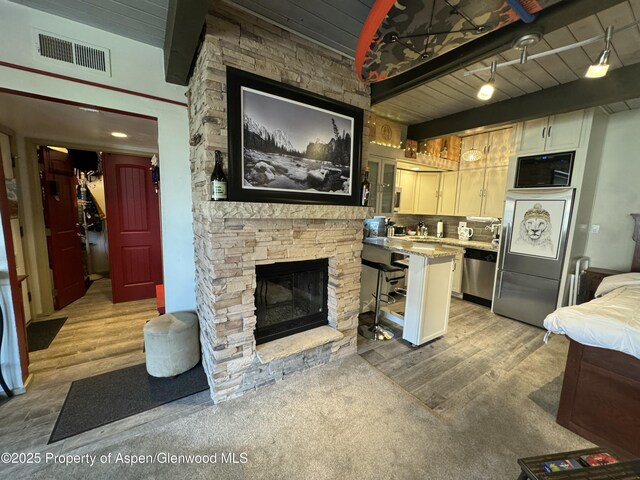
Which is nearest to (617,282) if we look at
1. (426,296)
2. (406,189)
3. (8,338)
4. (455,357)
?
(455,357)

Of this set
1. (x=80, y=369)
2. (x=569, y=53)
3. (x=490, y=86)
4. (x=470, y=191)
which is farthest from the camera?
(x=470, y=191)

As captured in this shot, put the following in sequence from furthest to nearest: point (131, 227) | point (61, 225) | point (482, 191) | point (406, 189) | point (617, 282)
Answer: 1. point (406, 189)
2. point (482, 191)
3. point (131, 227)
4. point (61, 225)
5. point (617, 282)

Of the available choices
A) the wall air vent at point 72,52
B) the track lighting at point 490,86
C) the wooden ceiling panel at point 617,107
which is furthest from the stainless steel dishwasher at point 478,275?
the wall air vent at point 72,52

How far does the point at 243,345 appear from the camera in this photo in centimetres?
192

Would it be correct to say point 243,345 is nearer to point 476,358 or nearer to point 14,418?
point 14,418

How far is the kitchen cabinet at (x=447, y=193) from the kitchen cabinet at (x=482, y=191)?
80mm

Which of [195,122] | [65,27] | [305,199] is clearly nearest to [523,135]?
[305,199]

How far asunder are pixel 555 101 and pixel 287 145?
9.03 feet

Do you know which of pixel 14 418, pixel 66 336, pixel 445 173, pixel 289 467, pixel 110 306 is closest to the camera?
pixel 289 467

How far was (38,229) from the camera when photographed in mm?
3020

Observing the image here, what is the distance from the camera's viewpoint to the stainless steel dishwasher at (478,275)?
3752 millimetres

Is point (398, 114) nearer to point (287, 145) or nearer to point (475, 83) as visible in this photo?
point (475, 83)

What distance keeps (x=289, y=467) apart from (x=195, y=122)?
239 cm

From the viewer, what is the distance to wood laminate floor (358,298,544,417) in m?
2.06
